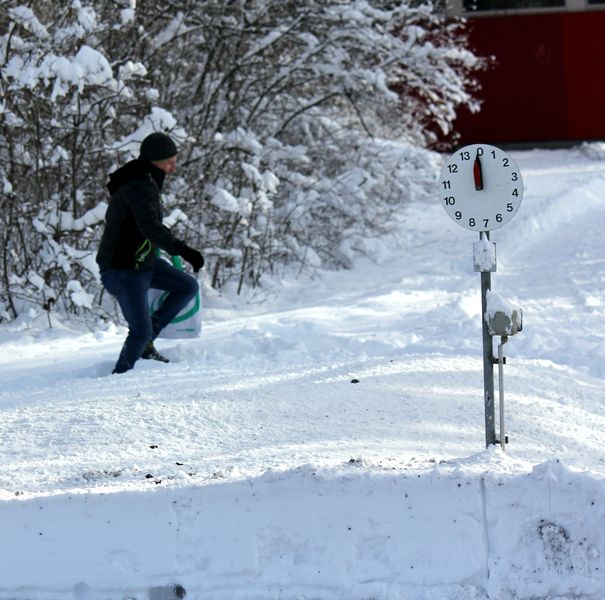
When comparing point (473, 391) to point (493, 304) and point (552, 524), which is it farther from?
point (552, 524)

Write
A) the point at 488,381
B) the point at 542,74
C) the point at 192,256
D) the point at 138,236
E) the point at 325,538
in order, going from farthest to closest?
1. the point at 542,74
2. the point at 138,236
3. the point at 192,256
4. the point at 488,381
5. the point at 325,538

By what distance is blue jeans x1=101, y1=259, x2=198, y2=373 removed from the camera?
331 inches

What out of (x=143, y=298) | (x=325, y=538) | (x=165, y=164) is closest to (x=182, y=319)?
(x=143, y=298)

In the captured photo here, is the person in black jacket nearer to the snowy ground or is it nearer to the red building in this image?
the snowy ground

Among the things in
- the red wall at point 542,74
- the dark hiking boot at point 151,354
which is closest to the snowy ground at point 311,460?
the dark hiking boot at point 151,354

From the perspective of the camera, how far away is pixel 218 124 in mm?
13812

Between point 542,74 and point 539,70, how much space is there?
109mm

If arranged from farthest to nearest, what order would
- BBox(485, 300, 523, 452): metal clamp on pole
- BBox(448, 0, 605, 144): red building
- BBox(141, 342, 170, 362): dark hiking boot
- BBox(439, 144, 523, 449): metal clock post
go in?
BBox(448, 0, 605, 144): red building, BBox(141, 342, 170, 362): dark hiking boot, BBox(439, 144, 523, 449): metal clock post, BBox(485, 300, 523, 452): metal clamp on pole

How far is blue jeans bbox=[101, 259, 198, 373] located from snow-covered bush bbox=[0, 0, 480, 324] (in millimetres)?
2096

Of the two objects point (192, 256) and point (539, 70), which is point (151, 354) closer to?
point (192, 256)

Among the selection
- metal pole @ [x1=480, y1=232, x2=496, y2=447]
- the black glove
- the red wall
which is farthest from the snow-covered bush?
the red wall

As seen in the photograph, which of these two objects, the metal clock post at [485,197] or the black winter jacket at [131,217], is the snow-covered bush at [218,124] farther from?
the metal clock post at [485,197]

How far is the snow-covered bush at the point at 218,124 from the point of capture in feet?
37.3

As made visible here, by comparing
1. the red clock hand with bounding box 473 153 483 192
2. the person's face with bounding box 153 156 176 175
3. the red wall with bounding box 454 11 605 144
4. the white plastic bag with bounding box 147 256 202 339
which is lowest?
the white plastic bag with bounding box 147 256 202 339
